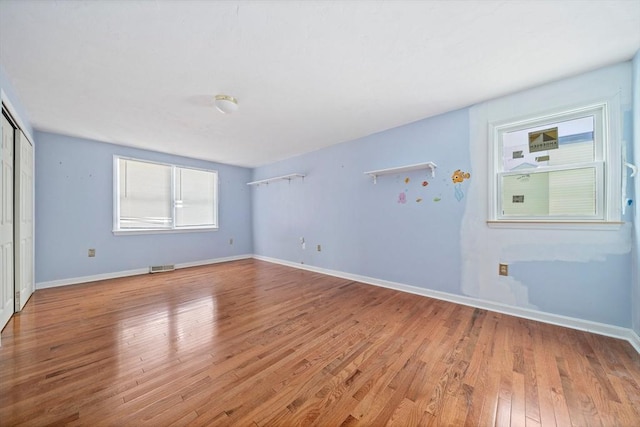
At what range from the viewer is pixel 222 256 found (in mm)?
5355

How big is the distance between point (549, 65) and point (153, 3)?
117 inches

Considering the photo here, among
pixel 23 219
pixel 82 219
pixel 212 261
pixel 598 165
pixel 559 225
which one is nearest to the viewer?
pixel 598 165

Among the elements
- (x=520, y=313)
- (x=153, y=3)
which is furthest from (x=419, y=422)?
(x=153, y=3)

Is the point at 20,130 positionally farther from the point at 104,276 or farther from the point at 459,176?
the point at 459,176

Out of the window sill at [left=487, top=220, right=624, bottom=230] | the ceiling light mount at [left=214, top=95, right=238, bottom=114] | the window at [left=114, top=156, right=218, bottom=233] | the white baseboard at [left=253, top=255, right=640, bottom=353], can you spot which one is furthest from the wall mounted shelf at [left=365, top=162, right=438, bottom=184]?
the window at [left=114, top=156, right=218, bottom=233]

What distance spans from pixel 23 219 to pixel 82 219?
3.35 feet

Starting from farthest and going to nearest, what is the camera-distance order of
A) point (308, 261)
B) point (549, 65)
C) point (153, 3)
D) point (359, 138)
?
point (308, 261) < point (359, 138) < point (549, 65) < point (153, 3)

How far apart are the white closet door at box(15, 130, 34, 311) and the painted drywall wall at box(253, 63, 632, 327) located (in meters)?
3.59

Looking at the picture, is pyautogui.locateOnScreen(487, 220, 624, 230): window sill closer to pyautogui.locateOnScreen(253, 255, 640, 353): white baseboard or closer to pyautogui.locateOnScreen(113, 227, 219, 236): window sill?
pyautogui.locateOnScreen(253, 255, 640, 353): white baseboard

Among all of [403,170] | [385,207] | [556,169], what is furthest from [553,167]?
[385,207]

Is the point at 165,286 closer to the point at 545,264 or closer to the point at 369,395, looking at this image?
the point at 369,395

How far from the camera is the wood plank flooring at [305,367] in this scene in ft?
4.07

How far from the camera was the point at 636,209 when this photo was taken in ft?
6.11

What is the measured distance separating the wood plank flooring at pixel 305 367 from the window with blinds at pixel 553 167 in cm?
111
